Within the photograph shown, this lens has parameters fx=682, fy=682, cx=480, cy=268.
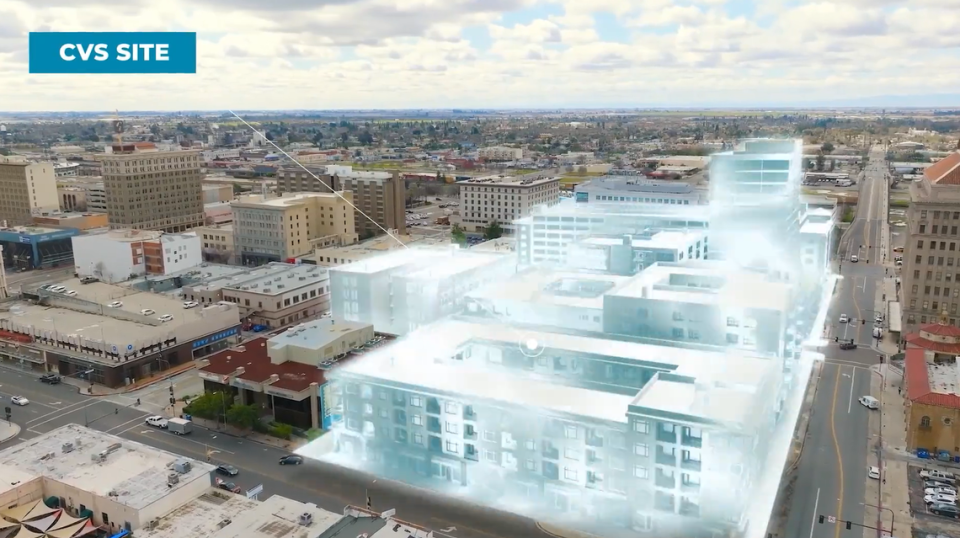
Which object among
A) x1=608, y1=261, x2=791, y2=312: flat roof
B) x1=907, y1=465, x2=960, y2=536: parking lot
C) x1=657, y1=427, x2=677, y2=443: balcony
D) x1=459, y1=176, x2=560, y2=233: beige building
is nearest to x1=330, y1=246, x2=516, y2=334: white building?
x1=608, y1=261, x2=791, y2=312: flat roof

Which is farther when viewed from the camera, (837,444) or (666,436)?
(837,444)

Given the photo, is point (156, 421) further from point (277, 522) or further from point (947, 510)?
point (947, 510)

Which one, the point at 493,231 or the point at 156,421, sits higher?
the point at 493,231

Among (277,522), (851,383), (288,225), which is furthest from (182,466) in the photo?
(288,225)

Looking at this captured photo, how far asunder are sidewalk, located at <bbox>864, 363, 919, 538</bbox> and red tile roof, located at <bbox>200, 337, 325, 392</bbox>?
4743mm

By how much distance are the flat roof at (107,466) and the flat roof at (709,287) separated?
13.6 feet

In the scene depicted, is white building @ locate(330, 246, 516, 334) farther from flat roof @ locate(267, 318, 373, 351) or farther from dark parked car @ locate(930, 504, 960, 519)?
dark parked car @ locate(930, 504, 960, 519)

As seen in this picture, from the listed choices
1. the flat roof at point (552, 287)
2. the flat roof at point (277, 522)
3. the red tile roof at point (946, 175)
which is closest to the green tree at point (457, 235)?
the flat roof at point (552, 287)

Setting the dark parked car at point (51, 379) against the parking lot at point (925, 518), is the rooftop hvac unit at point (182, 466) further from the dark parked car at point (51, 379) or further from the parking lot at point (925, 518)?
the parking lot at point (925, 518)

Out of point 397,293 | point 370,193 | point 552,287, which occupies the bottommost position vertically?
point 397,293

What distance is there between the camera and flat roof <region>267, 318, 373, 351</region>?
22.9ft

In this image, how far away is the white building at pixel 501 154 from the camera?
2485 centimetres

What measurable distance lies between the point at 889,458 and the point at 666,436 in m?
2.63

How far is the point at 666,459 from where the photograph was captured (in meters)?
4.53
